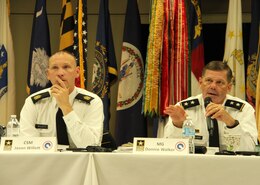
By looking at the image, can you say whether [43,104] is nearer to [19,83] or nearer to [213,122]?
[213,122]

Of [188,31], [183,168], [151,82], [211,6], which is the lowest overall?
[183,168]

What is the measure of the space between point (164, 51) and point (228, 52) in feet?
2.15

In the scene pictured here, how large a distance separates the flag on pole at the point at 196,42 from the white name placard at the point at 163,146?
2625mm

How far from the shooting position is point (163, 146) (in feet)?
9.84

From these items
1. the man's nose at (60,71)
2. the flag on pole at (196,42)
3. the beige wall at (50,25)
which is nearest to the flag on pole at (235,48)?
the flag on pole at (196,42)

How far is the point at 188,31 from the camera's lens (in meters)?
5.60

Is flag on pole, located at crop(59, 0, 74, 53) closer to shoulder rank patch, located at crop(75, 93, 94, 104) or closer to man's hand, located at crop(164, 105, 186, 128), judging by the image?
shoulder rank patch, located at crop(75, 93, 94, 104)

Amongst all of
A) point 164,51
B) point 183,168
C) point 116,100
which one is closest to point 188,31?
point 164,51

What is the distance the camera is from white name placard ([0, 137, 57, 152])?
306 cm

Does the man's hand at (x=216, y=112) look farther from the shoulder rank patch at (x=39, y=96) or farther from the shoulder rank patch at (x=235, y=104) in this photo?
the shoulder rank patch at (x=39, y=96)

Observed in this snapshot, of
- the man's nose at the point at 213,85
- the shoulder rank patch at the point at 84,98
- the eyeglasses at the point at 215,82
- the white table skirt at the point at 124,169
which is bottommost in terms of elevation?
the white table skirt at the point at 124,169

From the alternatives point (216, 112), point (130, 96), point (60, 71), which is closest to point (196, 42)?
point (130, 96)

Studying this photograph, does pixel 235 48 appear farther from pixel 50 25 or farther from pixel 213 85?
pixel 50 25

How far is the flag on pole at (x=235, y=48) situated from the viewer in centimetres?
551
